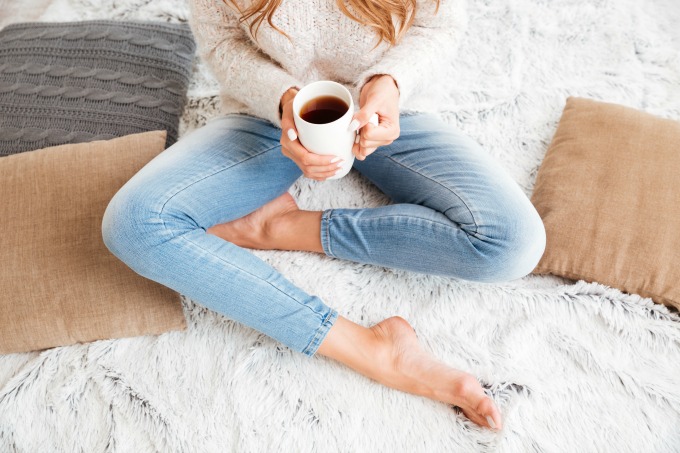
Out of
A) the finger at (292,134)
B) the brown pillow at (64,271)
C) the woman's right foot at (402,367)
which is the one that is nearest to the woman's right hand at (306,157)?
the finger at (292,134)

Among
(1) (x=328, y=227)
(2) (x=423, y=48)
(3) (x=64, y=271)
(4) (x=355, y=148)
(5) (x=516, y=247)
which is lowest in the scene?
(3) (x=64, y=271)

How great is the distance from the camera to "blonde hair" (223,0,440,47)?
0.81 meters

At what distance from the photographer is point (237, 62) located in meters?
0.89

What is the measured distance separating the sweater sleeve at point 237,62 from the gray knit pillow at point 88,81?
0.27 m

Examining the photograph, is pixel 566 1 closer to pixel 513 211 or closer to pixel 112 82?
pixel 513 211

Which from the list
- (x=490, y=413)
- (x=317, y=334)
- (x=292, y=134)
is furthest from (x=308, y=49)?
(x=490, y=413)

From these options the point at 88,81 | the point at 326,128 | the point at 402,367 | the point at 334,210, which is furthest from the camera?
the point at 88,81

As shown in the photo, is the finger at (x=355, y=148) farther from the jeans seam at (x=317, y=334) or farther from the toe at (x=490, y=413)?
the toe at (x=490, y=413)

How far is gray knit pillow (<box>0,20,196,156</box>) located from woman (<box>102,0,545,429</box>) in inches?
10.7

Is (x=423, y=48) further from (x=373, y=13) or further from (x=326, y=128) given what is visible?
(x=326, y=128)

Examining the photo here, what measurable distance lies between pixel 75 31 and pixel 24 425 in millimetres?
917

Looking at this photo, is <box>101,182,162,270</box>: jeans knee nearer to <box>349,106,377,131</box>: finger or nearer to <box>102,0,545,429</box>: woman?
<box>102,0,545,429</box>: woman

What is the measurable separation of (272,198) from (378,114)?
327mm

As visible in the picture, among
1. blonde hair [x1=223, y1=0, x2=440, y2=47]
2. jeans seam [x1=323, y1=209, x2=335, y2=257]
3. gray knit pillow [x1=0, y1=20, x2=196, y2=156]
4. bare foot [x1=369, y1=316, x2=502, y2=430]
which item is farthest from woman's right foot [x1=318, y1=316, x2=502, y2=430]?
gray knit pillow [x1=0, y1=20, x2=196, y2=156]
